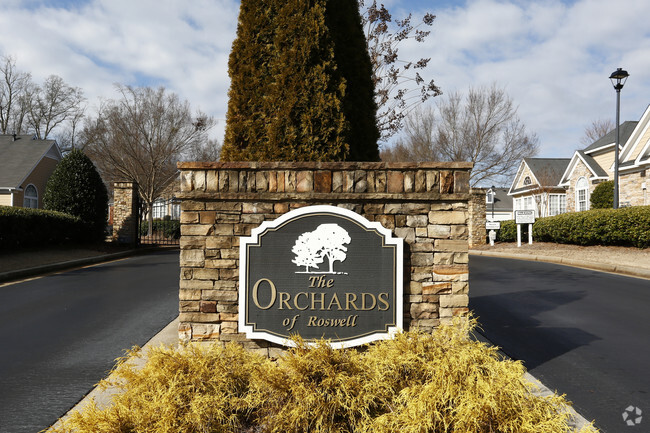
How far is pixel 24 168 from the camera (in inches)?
1002

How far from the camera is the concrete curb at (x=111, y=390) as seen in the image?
322 cm

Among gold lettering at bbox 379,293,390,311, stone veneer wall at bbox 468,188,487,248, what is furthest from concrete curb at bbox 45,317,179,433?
stone veneer wall at bbox 468,188,487,248

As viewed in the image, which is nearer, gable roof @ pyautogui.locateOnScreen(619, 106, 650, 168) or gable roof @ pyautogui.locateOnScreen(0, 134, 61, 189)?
gable roof @ pyautogui.locateOnScreen(619, 106, 650, 168)

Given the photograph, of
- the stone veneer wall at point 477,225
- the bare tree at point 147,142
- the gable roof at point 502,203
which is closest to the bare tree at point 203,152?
the bare tree at point 147,142

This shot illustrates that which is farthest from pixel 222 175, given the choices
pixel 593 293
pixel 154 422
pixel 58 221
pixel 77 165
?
pixel 77 165

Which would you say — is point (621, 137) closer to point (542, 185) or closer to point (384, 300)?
point (542, 185)

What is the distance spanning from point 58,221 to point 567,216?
69.2 feet

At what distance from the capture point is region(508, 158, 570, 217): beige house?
108 ft

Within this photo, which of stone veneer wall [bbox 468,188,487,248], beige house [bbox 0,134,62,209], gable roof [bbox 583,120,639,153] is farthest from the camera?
gable roof [bbox 583,120,639,153]

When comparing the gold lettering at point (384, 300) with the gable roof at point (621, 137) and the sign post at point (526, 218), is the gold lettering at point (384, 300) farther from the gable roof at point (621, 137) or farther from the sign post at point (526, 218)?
the gable roof at point (621, 137)

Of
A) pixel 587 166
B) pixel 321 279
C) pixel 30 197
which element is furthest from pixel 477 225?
pixel 30 197

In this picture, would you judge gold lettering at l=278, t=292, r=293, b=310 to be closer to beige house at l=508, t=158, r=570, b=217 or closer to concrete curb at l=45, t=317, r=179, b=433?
concrete curb at l=45, t=317, r=179, b=433

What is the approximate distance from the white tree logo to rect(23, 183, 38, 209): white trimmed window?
2784 cm

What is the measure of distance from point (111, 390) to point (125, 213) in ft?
55.7
